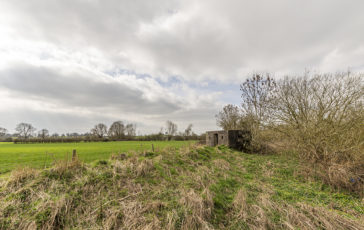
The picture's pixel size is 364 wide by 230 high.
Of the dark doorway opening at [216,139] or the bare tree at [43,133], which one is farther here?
the bare tree at [43,133]

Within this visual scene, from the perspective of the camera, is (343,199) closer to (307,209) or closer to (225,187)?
(307,209)

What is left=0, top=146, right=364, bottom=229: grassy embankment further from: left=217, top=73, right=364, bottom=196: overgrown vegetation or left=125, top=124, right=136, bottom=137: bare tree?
left=125, top=124, right=136, bottom=137: bare tree

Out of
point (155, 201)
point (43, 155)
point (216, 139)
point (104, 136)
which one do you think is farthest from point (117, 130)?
point (155, 201)

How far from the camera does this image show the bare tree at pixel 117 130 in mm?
52147

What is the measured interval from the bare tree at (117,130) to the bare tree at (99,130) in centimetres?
306

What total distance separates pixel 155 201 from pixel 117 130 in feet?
176

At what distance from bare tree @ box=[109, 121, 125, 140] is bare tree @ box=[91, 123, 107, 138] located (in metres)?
3.06

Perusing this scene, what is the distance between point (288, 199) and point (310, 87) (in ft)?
20.4

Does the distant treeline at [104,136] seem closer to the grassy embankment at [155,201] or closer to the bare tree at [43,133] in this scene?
the bare tree at [43,133]

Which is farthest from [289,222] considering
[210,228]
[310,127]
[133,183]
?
[310,127]

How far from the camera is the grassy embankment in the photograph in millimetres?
3580

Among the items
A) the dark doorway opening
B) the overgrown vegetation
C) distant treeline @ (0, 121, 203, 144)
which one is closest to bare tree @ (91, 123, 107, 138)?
distant treeline @ (0, 121, 203, 144)

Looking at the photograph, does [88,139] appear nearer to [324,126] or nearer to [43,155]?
[43,155]

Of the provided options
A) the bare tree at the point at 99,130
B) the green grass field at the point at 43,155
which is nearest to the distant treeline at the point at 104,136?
the bare tree at the point at 99,130
